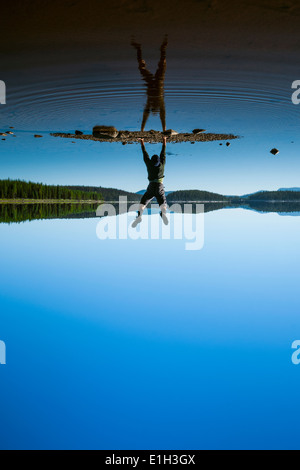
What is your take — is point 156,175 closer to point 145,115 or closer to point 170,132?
point 145,115

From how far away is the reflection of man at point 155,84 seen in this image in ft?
25.5

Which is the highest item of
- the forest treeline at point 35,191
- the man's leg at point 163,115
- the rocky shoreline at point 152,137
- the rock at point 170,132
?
the forest treeline at point 35,191

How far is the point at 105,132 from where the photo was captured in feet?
56.1

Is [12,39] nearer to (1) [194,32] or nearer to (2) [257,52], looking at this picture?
(1) [194,32]

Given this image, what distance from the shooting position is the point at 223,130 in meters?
17.3

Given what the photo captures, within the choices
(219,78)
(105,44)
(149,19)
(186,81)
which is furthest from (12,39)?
(219,78)

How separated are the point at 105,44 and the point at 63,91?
3994 mm

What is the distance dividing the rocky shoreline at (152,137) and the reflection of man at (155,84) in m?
2.79

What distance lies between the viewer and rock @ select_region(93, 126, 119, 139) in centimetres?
1660

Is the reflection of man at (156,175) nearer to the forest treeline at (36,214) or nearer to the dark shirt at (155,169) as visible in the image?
the dark shirt at (155,169)

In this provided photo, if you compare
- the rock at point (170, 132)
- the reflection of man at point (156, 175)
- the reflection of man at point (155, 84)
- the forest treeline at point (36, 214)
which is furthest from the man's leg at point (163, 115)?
the forest treeline at point (36, 214)

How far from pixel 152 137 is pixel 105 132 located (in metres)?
2.69

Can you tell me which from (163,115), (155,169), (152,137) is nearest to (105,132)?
(152,137)

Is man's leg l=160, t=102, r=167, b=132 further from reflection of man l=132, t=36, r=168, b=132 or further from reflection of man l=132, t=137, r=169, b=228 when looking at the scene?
reflection of man l=132, t=137, r=169, b=228
